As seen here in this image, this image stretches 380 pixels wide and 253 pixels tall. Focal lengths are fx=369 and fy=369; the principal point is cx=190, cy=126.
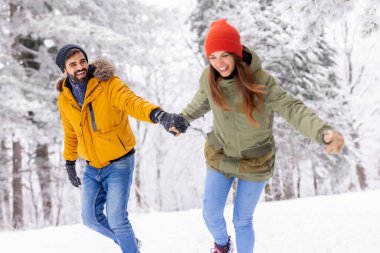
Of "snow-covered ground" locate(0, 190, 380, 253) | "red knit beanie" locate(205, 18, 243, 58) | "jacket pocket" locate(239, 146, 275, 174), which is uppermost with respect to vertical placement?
"red knit beanie" locate(205, 18, 243, 58)

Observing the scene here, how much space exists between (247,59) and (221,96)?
0.37 meters

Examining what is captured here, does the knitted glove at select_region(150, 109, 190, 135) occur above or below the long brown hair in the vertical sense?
below

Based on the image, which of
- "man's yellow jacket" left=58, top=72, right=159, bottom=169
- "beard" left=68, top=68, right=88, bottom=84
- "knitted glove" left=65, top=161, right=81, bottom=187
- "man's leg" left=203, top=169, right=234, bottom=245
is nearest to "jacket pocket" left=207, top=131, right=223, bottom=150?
"man's leg" left=203, top=169, right=234, bottom=245

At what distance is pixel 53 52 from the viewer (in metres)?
11.3

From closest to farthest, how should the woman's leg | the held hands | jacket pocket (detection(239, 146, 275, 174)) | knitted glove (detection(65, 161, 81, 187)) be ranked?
the held hands → jacket pocket (detection(239, 146, 275, 174)) → the woman's leg → knitted glove (detection(65, 161, 81, 187))

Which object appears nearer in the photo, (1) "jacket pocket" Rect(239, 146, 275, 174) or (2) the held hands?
(2) the held hands

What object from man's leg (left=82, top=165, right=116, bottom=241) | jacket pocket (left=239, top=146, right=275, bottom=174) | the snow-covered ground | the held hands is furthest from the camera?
the snow-covered ground

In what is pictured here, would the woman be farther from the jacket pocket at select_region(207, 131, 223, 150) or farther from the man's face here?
the man's face

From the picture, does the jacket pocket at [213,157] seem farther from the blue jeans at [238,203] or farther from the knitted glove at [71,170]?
the knitted glove at [71,170]

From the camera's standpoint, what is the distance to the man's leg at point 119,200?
3.29 meters

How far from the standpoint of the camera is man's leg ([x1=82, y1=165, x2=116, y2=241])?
3436mm

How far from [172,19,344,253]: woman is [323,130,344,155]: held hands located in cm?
8

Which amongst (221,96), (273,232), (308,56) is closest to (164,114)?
(221,96)

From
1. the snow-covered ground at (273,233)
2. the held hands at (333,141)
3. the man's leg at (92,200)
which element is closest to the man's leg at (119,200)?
the man's leg at (92,200)
